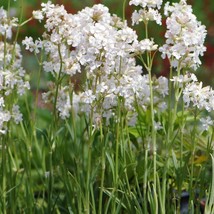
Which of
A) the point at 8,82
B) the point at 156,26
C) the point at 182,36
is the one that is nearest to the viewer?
the point at 182,36

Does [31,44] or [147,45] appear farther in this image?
[31,44]

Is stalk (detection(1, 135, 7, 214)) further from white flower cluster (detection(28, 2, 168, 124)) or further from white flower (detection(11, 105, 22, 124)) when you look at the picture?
white flower cluster (detection(28, 2, 168, 124))

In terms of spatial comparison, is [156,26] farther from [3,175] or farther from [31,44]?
[3,175]

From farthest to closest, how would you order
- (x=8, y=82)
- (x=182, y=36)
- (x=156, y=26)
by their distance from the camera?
1. (x=156, y=26)
2. (x=8, y=82)
3. (x=182, y=36)

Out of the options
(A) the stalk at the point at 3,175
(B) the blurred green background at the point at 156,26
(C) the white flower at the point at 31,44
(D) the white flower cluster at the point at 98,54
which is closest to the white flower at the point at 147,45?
(D) the white flower cluster at the point at 98,54

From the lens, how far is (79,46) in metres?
2.07

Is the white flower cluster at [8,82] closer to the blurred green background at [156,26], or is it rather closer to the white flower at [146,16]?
the white flower at [146,16]

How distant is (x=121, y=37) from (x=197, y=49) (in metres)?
0.21

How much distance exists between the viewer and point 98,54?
79.3 inches

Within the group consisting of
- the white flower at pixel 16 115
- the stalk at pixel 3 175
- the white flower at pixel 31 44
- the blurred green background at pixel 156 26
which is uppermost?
the blurred green background at pixel 156 26

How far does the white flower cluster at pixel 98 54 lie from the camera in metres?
2.00

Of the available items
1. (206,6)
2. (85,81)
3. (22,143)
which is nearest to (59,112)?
(22,143)

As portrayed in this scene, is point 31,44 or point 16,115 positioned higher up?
point 31,44

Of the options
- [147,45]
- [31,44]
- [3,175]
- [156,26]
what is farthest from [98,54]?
[156,26]
